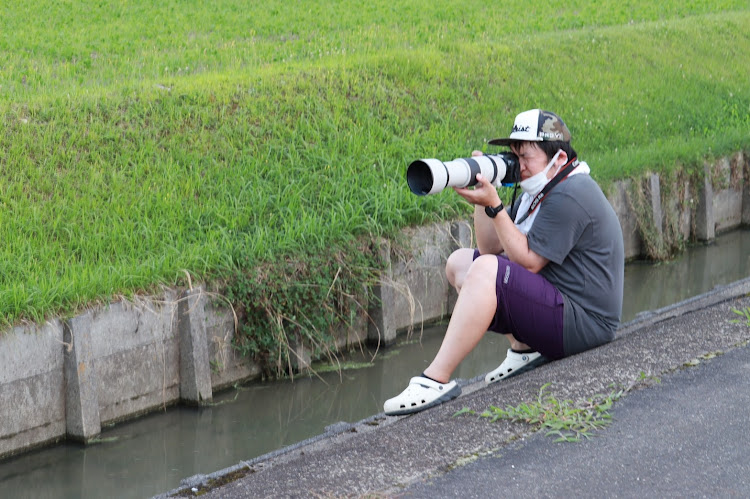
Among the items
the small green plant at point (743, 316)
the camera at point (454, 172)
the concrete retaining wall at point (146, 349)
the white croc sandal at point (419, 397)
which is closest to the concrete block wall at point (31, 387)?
the concrete retaining wall at point (146, 349)

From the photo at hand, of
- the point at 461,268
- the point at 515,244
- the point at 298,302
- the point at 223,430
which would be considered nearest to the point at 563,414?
A: the point at 515,244

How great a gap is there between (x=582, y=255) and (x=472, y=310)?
0.59 m

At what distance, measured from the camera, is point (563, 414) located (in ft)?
12.8

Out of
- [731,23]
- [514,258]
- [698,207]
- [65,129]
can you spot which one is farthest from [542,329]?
[731,23]

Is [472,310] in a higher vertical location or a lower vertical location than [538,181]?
lower

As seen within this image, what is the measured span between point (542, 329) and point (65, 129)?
16.0 feet

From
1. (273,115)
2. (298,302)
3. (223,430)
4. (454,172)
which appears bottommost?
(223,430)

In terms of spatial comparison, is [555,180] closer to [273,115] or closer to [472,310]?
[472,310]

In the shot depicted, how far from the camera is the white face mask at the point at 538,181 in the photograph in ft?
14.9

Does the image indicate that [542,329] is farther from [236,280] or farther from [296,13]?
[296,13]

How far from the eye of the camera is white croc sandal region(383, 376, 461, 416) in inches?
175

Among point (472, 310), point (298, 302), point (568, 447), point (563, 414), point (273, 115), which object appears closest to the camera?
point (568, 447)

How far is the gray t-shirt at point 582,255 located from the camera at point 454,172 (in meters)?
0.25

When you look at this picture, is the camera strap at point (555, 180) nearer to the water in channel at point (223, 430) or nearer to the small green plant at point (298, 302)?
the water in channel at point (223, 430)
